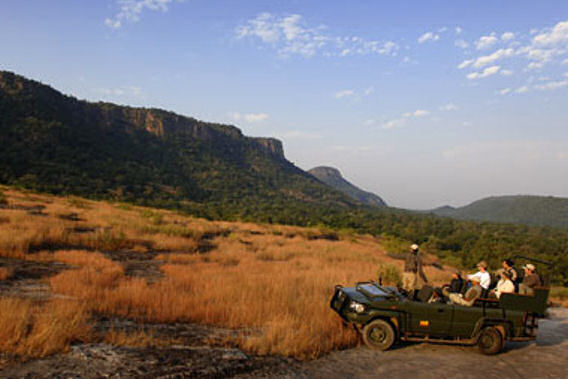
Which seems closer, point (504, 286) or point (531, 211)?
point (504, 286)

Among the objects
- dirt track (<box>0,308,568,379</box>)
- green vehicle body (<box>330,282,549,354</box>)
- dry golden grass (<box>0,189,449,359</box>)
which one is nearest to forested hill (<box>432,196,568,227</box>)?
dry golden grass (<box>0,189,449,359</box>)

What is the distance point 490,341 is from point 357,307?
106 inches

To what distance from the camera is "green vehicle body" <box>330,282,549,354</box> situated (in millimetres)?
6719

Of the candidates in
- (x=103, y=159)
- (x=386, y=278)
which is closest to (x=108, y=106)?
(x=103, y=159)

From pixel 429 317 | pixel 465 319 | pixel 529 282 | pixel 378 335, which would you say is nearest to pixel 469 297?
pixel 465 319

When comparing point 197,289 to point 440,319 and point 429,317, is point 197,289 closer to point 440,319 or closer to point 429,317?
point 429,317

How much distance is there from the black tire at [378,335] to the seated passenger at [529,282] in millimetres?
2853

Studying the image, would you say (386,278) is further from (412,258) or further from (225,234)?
(225,234)

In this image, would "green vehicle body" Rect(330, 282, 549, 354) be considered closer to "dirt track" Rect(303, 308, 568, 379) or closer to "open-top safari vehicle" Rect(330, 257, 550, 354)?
"open-top safari vehicle" Rect(330, 257, 550, 354)

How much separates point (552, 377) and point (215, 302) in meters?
6.40

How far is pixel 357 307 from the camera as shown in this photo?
22.3ft

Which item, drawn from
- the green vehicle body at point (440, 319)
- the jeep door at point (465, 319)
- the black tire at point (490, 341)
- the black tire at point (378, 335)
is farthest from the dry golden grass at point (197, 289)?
the black tire at point (490, 341)

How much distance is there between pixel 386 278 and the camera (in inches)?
517

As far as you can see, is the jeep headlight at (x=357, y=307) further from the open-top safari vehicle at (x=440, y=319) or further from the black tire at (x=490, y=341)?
the black tire at (x=490, y=341)
